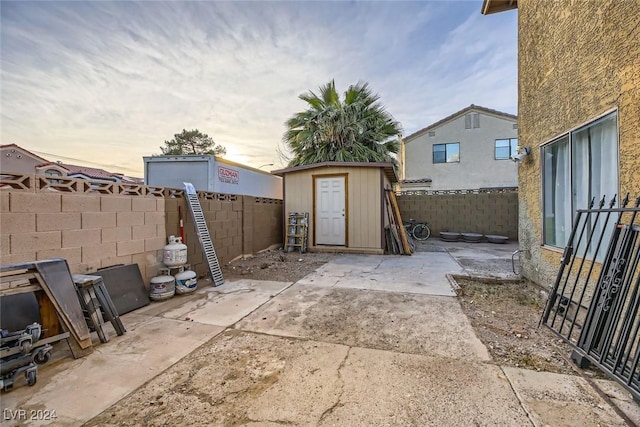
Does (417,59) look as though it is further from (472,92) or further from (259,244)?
(259,244)

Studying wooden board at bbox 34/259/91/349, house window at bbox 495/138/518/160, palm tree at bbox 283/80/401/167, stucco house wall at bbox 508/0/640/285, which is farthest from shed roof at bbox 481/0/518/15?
house window at bbox 495/138/518/160

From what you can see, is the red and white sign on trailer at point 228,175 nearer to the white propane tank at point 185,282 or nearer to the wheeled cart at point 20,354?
the white propane tank at point 185,282

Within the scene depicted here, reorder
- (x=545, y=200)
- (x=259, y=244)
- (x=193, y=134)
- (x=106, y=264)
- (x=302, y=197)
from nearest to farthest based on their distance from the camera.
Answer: (x=106, y=264) → (x=545, y=200) → (x=259, y=244) → (x=302, y=197) → (x=193, y=134)

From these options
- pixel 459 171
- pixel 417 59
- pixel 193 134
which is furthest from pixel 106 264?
pixel 193 134

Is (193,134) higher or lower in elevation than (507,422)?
higher

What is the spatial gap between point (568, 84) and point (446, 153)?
41.8 feet

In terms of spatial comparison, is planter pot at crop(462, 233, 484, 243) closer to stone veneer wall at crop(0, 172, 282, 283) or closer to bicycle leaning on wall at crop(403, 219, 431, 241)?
bicycle leaning on wall at crop(403, 219, 431, 241)

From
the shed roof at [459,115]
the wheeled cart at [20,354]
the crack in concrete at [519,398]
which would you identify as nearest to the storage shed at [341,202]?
the crack in concrete at [519,398]

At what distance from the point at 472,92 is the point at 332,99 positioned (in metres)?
4.72

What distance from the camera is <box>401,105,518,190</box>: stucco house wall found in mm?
13773

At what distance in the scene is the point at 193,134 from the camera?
67.3ft

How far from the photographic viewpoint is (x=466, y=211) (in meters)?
9.59

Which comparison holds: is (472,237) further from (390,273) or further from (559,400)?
(559,400)

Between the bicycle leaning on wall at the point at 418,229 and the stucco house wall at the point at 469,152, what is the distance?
5.61m
